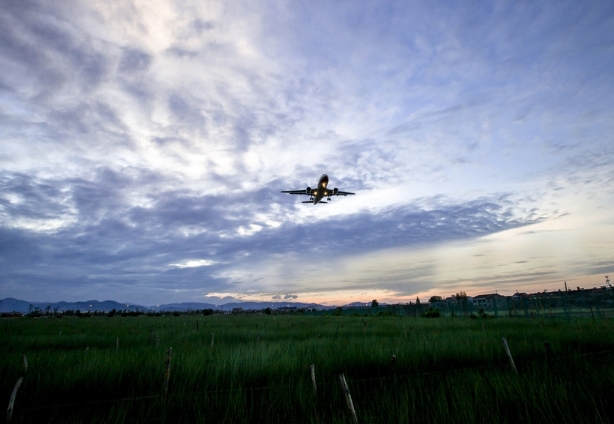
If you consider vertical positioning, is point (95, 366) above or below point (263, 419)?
above

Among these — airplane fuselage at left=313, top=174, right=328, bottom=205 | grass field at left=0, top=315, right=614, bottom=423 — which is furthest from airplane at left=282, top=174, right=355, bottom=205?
grass field at left=0, top=315, right=614, bottom=423

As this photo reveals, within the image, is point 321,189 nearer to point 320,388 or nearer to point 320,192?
point 320,192

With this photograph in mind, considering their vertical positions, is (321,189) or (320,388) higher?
(321,189)

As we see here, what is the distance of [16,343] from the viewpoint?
691 inches

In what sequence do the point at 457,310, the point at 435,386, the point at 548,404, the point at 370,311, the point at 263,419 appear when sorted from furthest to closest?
the point at 370,311 < the point at 457,310 < the point at 435,386 < the point at 263,419 < the point at 548,404

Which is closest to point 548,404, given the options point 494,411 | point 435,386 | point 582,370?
point 494,411

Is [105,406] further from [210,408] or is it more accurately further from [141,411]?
[210,408]

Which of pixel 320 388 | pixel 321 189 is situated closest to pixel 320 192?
pixel 321 189

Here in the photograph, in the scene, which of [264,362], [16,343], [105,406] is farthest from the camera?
[16,343]

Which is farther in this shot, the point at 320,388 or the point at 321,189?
the point at 321,189

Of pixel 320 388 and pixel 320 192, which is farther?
pixel 320 192

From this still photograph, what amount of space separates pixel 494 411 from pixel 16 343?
21.4m

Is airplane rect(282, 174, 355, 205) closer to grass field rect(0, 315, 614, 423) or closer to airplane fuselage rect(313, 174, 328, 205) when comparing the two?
airplane fuselage rect(313, 174, 328, 205)

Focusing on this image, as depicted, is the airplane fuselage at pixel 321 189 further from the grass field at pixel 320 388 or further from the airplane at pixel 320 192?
the grass field at pixel 320 388
